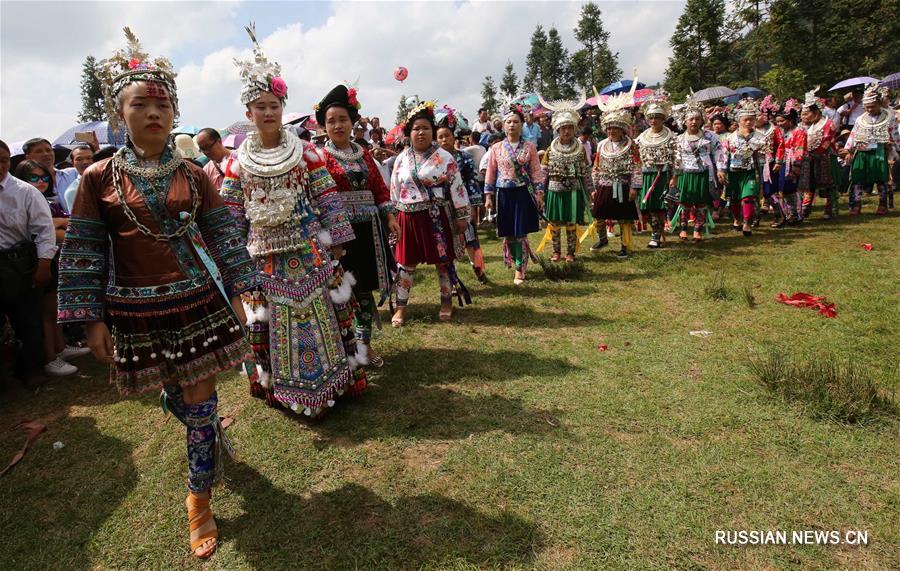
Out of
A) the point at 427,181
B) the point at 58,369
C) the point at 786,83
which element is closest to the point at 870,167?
the point at 427,181

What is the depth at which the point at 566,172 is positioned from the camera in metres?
7.87

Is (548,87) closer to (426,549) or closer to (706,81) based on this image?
(706,81)

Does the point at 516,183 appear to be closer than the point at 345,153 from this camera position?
No

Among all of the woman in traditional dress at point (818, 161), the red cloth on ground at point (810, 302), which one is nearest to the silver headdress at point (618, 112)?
the red cloth on ground at point (810, 302)

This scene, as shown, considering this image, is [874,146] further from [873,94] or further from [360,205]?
[360,205]

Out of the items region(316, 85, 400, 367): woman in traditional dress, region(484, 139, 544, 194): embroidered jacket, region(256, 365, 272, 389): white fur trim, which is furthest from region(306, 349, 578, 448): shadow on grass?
region(484, 139, 544, 194): embroidered jacket

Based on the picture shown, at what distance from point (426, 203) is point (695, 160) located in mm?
5766

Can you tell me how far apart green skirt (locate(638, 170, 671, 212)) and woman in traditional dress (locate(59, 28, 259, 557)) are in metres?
7.81

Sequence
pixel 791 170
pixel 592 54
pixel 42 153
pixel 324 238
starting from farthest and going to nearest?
pixel 592 54 → pixel 791 170 → pixel 42 153 → pixel 324 238

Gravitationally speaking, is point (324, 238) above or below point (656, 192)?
below

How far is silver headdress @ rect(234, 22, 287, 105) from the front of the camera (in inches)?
134

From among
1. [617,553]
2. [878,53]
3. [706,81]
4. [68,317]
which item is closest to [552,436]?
[617,553]

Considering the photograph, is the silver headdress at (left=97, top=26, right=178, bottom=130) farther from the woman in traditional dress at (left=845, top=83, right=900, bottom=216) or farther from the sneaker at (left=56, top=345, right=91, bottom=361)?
the woman in traditional dress at (left=845, top=83, right=900, bottom=216)

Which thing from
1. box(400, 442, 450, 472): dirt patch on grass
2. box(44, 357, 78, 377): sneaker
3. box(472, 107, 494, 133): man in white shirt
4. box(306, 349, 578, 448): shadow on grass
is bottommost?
box(400, 442, 450, 472): dirt patch on grass
